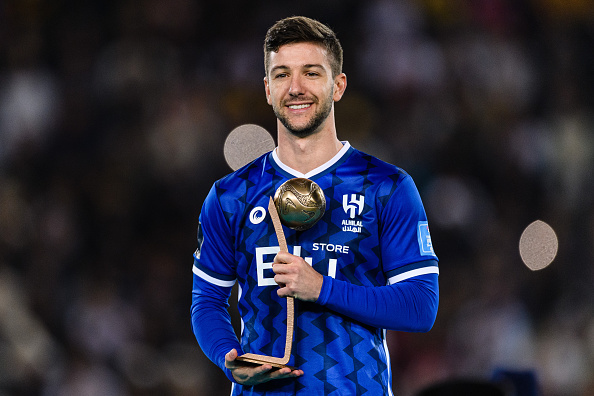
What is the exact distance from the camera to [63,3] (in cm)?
774

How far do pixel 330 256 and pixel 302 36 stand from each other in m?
0.72

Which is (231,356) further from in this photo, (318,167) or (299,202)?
(318,167)

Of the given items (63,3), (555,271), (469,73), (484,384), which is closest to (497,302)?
(555,271)

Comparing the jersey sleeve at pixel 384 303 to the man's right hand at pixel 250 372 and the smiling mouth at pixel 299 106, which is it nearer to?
the man's right hand at pixel 250 372

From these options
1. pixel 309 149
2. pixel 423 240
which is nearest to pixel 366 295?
pixel 423 240

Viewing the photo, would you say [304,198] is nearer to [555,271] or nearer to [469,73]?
[555,271]

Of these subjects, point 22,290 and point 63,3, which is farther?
point 63,3

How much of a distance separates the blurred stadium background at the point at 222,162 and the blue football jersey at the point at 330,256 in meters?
3.74

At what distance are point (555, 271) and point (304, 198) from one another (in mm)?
5073

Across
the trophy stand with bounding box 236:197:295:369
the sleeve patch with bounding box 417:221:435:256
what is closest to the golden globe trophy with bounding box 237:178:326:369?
the trophy stand with bounding box 236:197:295:369

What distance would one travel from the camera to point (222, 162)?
6828 millimetres

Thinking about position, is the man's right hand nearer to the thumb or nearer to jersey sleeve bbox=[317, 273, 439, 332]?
the thumb

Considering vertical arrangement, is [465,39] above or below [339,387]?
above

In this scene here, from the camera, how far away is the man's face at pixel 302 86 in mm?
2420
